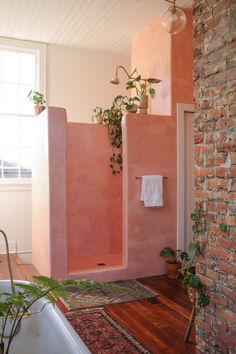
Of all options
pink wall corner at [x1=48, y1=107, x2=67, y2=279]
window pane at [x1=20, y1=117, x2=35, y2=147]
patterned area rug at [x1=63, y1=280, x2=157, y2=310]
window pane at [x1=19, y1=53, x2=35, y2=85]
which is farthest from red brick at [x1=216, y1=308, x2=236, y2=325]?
window pane at [x1=19, y1=53, x2=35, y2=85]

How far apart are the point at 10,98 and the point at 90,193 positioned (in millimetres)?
1959

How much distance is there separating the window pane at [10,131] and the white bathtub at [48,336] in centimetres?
347

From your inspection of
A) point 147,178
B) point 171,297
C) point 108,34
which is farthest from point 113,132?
point 171,297

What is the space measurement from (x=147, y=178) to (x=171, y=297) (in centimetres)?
135

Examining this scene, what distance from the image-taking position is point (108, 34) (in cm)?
505

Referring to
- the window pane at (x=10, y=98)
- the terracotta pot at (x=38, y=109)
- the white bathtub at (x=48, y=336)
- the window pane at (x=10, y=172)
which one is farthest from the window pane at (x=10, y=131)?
the white bathtub at (x=48, y=336)

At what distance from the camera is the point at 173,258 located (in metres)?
4.26

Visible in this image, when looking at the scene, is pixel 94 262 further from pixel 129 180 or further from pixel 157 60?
pixel 157 60

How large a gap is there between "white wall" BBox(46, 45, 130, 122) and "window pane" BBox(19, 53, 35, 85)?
0.25m

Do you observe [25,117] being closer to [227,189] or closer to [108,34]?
[108,34]

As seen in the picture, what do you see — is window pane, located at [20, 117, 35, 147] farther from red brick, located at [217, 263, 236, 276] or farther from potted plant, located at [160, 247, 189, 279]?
red brick, located at [217, 263, 236, 276]

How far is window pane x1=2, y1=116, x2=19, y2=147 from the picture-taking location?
5.22m

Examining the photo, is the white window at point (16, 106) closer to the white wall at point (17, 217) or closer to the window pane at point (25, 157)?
the window pane at point (25, 157)

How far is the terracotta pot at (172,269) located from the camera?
4070 millimetres
